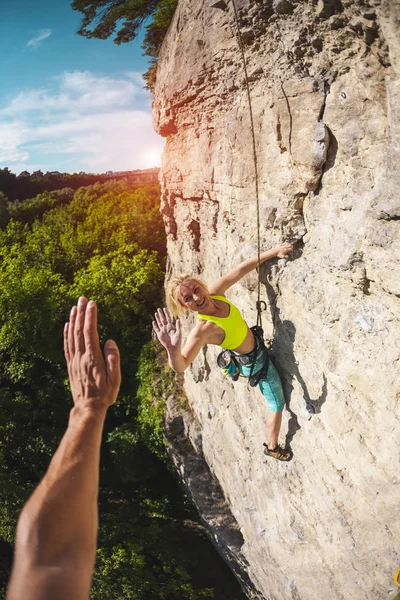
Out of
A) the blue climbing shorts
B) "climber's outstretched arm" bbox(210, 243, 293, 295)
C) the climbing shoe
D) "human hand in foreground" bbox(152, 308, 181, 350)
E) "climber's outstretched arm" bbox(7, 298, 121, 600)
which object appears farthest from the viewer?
the climbing shoe

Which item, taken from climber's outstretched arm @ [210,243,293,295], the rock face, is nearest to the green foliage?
the rock face

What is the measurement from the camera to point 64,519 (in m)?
1.70

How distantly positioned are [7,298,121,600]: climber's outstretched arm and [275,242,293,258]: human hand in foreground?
2.80 metres

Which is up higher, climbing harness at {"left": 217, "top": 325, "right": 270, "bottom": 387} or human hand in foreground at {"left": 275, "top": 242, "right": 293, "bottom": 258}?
human hand in foreground at {"left": 275, "top": 242, "right": 293, "bottom": 258}

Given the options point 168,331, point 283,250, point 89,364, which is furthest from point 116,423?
point 89,364

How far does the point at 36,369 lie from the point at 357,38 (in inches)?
467

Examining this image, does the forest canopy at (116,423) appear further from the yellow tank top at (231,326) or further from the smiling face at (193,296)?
the smiling face at (193,296)

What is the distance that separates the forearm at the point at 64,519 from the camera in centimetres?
159

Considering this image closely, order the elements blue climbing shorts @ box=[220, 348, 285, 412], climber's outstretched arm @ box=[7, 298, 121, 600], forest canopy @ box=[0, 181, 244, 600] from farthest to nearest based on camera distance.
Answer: forest canopy @ box=[0, 181, 244, 600], blue climbing shorts @ box=[220, 348, 285, 412], climber's outstretched arm @ box=[7, 298, 121, 600]

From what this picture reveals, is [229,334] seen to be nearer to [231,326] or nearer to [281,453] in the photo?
[231,326]

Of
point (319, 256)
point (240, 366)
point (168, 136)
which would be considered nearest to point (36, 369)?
point (168, 136)

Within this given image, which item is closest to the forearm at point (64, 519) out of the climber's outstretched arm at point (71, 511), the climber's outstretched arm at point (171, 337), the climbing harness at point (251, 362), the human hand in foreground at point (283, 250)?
the climber's outstretched arm at point (71, 511)

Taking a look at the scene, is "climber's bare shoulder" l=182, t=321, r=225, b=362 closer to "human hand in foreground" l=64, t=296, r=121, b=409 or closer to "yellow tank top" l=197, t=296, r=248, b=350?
"yellow tank top" l=197, t=296, r=248, b=350

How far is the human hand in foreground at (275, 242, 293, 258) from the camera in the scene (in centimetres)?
443
